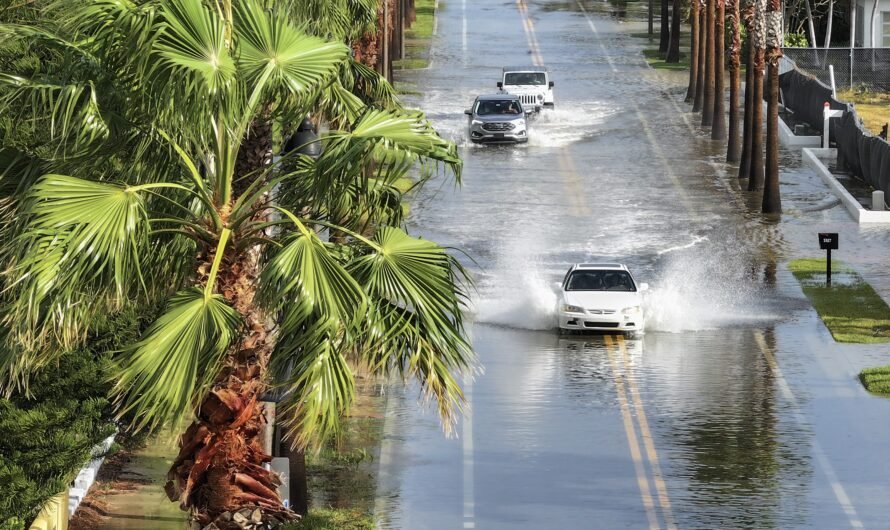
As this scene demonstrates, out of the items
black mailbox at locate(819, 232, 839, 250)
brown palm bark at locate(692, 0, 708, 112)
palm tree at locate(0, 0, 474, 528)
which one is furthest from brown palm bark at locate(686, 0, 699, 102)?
palm tree at locate(0, 0, 474, 528)

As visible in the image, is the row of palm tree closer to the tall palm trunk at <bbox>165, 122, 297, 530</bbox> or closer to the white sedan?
the white sedan

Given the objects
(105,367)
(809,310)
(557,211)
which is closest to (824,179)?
(557,211)

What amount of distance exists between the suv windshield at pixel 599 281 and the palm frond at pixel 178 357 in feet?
63.7

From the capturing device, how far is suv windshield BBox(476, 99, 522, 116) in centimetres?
5419

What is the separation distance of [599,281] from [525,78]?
94.8ft

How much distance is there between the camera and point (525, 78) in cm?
6066

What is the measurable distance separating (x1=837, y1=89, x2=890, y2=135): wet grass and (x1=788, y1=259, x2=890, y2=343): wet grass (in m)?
20.2

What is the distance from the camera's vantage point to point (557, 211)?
4434cm

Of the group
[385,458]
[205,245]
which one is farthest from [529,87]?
[205,245]

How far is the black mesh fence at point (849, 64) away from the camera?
214 feet

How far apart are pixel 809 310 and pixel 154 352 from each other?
23431mm

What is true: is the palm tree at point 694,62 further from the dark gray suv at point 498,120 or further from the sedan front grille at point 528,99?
the dark gray suv at point 498,120

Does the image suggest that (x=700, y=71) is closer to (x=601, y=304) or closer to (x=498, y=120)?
(x=498, y=120)

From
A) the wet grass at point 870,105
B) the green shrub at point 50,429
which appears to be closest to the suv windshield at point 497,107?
the wet grass at point 870,105
